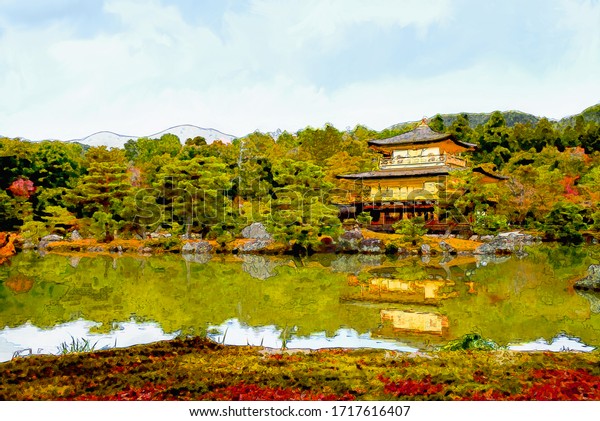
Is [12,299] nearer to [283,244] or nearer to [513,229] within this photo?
[283,244]

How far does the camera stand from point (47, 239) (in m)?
17.8

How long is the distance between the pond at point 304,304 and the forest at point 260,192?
3.27 meters

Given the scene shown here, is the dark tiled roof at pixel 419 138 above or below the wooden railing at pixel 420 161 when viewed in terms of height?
above

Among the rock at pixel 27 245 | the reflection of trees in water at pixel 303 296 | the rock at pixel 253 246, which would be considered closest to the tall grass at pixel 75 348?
the reflection of trees in water at pixel 303 296

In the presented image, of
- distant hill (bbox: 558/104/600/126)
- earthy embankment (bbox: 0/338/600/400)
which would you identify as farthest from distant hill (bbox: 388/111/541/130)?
earthy embankment (bbox: 0/338/600/400)

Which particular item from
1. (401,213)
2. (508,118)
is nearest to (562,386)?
(401,213)

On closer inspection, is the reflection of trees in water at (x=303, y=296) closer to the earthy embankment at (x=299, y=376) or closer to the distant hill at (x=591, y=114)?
the earthy embankment at (x=299, y=376)

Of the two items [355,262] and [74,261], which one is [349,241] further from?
[74,261]

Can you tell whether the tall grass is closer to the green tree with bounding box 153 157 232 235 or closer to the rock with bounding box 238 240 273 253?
the rock with bounding box 238 240 273 253

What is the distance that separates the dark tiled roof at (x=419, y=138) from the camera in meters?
19.1

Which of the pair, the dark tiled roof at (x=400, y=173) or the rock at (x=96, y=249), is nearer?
the rock at (x=96, y=249)

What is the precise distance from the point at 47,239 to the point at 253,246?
22.6ft

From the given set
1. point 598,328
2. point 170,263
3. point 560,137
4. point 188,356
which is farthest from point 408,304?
point 560,137

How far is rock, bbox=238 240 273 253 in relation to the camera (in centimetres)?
1551
